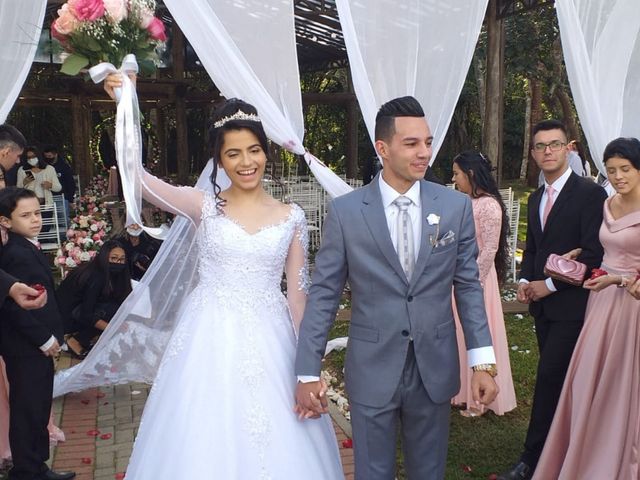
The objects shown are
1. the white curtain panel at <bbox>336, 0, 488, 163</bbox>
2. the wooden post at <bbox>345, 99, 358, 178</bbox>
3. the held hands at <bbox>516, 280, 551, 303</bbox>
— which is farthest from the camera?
the wooden post at <bbox>345, 99, 358, 178</bbox>

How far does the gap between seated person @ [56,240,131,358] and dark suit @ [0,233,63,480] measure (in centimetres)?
193

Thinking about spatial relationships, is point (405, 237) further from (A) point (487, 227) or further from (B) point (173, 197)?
(A) point (487, 227)

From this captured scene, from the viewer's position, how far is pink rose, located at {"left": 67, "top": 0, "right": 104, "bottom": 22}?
2.85 metres

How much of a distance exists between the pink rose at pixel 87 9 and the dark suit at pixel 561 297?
2598 mm

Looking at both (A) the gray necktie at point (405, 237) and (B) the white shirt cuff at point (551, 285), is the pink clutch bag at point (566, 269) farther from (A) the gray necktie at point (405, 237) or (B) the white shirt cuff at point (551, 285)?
(A) the gray necktie at point (405, 237)

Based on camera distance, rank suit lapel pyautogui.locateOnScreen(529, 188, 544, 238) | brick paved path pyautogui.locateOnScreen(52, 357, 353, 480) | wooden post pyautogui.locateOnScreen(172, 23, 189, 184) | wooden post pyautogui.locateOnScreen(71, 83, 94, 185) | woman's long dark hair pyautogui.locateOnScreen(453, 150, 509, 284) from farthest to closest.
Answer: wooden post pyautogui.locateOnScreen(71, 83, 94, 185) < wooden post pyautogui.locateOnScreen(172, 23, 189, 184) < woman's long dark hair pyautogui.locateOnScreen(453, 150, 509, 284) < brick paved path pyautogui.locateOnScreen(52, 357, 353, 480) < suit lapel pyautogui.locateOnScreen(529, 188, 544, 238)

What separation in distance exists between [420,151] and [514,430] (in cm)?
282

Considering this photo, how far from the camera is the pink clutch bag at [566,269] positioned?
3.47m

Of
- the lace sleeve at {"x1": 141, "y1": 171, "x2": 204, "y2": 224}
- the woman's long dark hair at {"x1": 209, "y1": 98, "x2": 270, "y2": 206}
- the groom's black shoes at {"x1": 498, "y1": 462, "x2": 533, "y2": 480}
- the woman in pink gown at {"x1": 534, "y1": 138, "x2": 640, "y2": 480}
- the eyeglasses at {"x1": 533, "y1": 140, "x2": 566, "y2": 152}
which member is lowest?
the groom's black shoes at {"x1": 498, "y1": 462, "x2": 533, "y2": 480}

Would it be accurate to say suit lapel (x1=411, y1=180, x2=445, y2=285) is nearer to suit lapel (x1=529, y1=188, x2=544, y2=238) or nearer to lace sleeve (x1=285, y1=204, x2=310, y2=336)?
lace sleeve (x1=285, y1=204, x2=310, y2=336)

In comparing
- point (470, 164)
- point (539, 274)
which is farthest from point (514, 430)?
point (470, 164)

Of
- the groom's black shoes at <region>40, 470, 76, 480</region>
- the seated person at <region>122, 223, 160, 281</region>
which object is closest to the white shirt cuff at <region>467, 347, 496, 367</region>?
the groom's black shoes at <region>40, 470, 76, 480</region>

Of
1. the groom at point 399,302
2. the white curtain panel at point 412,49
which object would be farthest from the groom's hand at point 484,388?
the white curtain panel at point 412,49

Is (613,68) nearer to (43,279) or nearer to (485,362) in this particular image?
(485,362)
